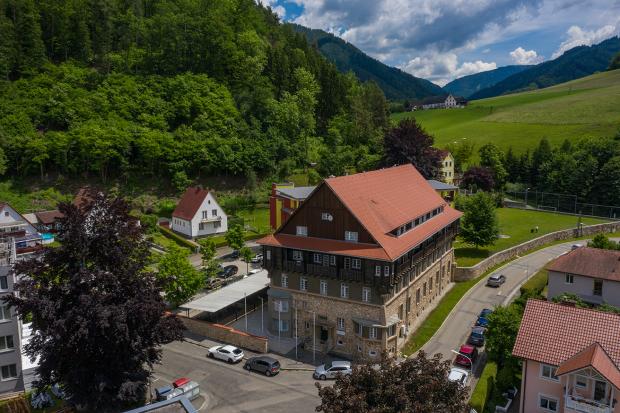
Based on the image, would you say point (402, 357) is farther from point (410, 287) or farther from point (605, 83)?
point (605, 83)

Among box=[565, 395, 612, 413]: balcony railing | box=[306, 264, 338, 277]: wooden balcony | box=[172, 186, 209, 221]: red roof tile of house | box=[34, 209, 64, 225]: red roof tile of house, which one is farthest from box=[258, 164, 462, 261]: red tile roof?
box=[34, 209, 64, 225]: red roof tile of house

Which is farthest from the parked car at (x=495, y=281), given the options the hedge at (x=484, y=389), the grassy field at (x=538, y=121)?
the grassy field at (x=538, y=121)

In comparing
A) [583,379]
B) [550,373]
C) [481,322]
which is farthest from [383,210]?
[583,379]

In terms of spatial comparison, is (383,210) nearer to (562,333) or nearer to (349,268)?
(349,268)

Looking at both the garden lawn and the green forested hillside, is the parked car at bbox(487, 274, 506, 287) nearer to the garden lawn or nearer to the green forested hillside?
the garden lawn

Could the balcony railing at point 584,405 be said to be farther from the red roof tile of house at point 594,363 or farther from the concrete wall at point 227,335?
the concrete wall at point 227,335
